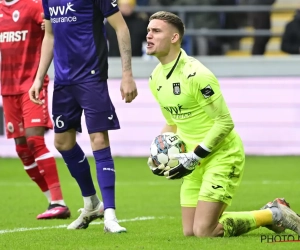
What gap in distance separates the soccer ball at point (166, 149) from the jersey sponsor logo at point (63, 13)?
51.5 inches

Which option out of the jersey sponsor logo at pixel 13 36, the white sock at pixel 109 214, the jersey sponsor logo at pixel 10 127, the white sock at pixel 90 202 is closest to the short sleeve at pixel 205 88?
the white sock at pixel 109 214

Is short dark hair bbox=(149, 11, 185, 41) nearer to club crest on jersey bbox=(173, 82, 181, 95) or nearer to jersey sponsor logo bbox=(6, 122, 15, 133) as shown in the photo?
club crest on jersey bbox=(173, 82, 181, 95)

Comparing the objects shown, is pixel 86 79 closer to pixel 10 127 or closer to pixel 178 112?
pixel 178 112

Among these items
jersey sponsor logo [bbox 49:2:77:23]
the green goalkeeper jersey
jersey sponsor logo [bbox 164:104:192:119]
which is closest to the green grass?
the green goalkeeper jersey

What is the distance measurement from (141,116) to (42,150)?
7.11 meters

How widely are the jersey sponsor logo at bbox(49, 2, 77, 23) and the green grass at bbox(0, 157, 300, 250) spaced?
1719 millimetres

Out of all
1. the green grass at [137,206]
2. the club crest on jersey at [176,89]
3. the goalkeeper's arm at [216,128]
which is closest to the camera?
the green grass at [137,206]

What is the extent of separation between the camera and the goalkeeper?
6.51 meters

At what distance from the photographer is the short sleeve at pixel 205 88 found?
6.50 m

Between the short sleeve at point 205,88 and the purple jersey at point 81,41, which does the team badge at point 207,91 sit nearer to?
the short sleeve at point 205,88

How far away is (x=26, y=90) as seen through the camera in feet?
29.0

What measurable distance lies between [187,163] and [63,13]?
1781mm

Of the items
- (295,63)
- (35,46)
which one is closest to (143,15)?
(295,63)

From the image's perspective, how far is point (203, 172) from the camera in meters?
6.83
